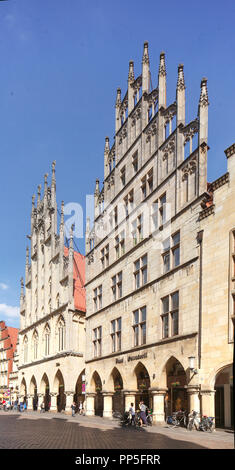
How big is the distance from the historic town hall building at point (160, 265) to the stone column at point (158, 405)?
2.8 inches

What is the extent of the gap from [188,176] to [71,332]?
77.4 feet

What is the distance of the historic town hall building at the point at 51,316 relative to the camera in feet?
150

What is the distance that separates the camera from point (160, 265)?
1107 inches

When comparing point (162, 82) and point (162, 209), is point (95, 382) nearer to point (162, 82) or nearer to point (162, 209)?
point (162, 209)

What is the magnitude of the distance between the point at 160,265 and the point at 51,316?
24.6 m

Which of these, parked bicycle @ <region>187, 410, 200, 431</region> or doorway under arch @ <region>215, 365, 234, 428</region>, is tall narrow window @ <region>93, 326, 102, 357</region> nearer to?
doorway under arch @ <region>215, 365, 234, 428</region>

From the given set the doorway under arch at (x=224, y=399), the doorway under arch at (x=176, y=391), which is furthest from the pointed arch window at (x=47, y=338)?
the doorway under arch at (x=224, y=399)

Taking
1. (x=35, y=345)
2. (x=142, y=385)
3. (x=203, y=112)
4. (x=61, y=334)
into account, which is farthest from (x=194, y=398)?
(x=35, y=345)

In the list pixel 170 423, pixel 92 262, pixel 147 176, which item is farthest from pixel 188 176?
pixel 92 262

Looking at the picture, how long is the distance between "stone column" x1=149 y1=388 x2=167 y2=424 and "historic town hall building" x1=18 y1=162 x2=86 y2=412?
62.7 ft

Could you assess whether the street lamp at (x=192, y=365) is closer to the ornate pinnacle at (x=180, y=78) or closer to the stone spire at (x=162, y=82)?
the ornate pinnacle at (x=180, y=78)

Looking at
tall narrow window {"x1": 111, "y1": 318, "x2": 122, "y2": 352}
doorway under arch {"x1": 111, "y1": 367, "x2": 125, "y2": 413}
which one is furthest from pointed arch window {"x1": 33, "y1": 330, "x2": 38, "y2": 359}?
tall narrow window {"x1": 111, "y1": 318, "x2": 122, "y2": 352}
